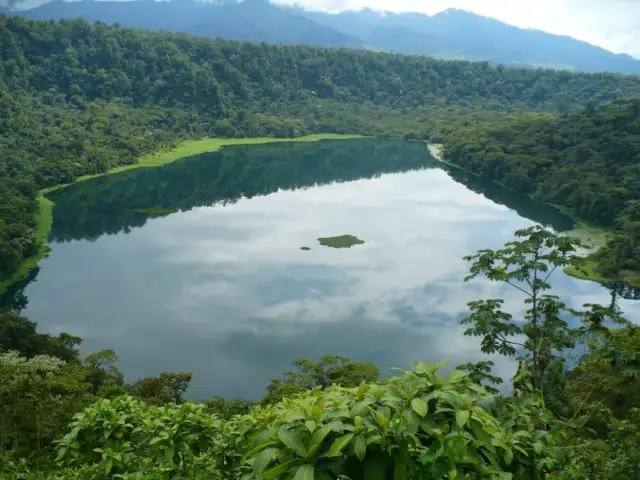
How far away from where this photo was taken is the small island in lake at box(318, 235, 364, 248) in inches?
1748

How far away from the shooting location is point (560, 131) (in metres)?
71.9

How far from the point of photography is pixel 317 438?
2.57m

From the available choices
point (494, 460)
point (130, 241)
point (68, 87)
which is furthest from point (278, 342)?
point (68, 87)

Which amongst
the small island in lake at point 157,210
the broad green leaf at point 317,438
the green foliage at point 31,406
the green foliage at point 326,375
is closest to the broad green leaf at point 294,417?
the broad green leaf at point 317,438

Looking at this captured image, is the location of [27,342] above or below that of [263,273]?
above

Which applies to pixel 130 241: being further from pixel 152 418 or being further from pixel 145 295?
pixel 152 418

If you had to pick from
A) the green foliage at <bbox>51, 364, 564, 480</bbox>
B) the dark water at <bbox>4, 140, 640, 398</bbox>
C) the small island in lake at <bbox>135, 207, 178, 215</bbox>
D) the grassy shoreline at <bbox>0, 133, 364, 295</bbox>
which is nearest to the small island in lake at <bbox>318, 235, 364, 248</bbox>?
the dark water at <bbox>4, 140, 640, 398</bbox>

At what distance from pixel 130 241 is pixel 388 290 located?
22.2 meters

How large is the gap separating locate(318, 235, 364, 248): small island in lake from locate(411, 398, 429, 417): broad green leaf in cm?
4147

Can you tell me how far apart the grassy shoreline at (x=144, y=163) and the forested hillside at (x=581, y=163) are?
105 ft

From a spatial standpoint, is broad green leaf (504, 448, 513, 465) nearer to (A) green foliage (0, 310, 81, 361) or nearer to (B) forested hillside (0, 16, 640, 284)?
(A) green foliage (0, 310, 81, 361)

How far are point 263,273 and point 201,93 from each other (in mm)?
86974

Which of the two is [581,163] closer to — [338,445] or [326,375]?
[326,375]

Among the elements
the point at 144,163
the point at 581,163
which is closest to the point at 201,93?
the point at 144,163
